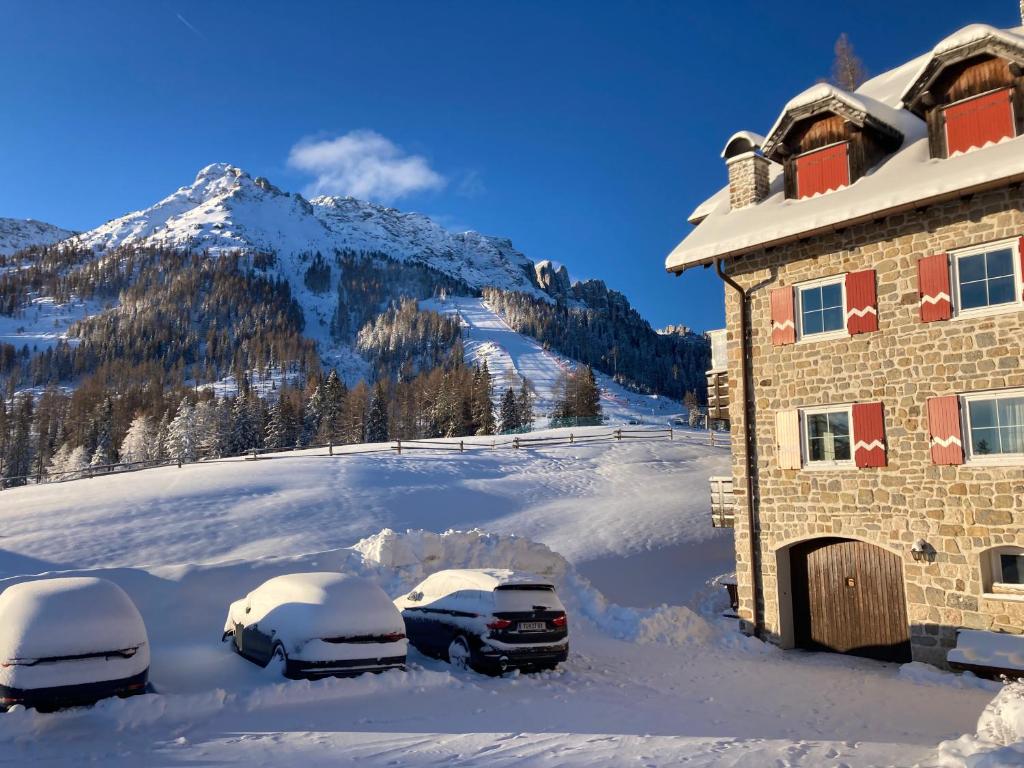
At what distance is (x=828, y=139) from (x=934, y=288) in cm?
398

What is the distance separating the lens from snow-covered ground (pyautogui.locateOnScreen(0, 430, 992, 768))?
289 inches

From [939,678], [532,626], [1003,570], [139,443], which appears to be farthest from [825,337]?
[139,443]

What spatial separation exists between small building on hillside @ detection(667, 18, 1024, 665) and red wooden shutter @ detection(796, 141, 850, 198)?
0.04 metres

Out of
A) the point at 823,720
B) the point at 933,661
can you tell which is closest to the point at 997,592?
the point at 933,661

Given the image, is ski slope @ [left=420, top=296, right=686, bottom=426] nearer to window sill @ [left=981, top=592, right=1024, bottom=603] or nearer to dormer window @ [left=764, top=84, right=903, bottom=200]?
dormer window @ [left=764, top=84, right=903, bottom=200]

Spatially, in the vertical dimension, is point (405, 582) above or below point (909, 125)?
below

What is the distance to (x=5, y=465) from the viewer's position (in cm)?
10006

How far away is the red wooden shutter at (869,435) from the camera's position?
14.0m

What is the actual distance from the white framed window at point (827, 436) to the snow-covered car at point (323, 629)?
920cm

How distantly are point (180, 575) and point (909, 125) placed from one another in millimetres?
16824

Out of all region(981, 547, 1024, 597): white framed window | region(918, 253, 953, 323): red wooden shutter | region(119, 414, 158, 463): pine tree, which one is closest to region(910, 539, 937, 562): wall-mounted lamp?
region(981, 547, 1024, 597): white framed window

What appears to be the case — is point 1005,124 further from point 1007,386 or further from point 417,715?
point 417,715

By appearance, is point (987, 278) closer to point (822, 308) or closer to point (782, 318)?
point (822, 308)

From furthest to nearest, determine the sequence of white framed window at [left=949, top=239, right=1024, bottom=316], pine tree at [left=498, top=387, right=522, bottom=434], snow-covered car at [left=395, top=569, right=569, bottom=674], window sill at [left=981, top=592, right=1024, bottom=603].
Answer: pine tree at [left=498, top=387, right=522, bottom=434], white framed window at [left=949, top=239, right=1024, bottom=316], window sill at [left=981, top=592, right=1024, bottom=603], snow-covered car at [left=395, top=569, right=569, bottom=674]
